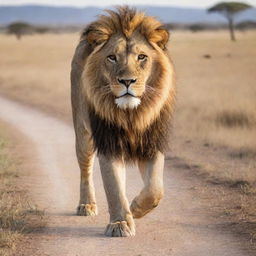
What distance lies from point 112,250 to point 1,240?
744 millimetres

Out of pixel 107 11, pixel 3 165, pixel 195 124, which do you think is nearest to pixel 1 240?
pixel 107 11

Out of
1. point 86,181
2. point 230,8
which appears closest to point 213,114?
point 86,181

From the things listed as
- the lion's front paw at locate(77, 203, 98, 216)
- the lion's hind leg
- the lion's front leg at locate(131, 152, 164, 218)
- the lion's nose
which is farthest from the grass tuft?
the lion's nose

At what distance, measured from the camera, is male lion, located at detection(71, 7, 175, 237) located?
480 cm

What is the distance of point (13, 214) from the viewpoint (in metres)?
5.42

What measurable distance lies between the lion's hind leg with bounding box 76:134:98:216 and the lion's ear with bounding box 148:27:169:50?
1085mm

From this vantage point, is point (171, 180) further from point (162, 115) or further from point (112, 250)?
point (112, 250)

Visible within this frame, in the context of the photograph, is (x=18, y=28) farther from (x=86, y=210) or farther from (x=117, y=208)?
(x=117, y=208)


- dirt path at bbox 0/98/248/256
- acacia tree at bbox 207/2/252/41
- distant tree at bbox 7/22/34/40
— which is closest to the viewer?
dirt path at bbox 0/98/248/256

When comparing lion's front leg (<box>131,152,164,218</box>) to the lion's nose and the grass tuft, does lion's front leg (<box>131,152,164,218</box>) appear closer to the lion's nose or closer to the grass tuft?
the lion's nose

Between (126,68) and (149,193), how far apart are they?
2.79ft

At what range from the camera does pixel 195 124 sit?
37.3 ft

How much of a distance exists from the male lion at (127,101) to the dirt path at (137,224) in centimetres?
23

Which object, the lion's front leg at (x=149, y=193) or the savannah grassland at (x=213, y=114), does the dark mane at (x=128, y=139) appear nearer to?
the lion's front leg at (x=149, y=193)
